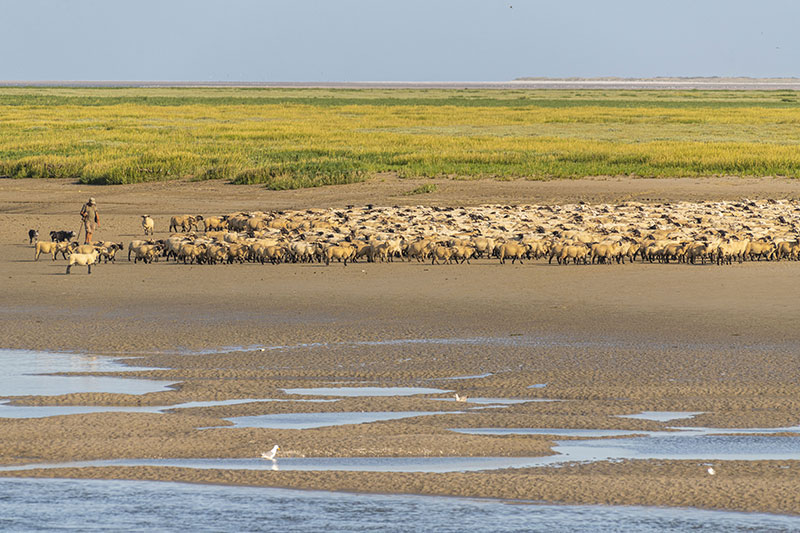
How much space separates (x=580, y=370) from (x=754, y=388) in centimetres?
181

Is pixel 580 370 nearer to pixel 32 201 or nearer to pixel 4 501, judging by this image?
pixel 4 501

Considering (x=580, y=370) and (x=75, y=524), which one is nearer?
(x=75, y=524)

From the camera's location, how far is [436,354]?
13812 millimetres

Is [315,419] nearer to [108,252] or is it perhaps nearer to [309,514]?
[309,514]

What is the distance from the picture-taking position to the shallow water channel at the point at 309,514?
295 inches

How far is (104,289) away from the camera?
20.0 metres

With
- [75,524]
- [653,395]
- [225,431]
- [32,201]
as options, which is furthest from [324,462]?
[32,201]

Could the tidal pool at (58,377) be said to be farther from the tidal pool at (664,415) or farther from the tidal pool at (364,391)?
the tidal pool at (664,415)

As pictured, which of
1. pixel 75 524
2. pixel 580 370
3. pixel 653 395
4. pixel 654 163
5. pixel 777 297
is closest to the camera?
pixel 75 524

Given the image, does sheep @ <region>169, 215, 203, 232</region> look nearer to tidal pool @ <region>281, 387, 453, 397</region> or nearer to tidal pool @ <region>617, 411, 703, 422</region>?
tidal pool @ <region>281, 387, 453, 397</region>

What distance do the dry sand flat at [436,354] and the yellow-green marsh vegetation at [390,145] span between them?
764 inches

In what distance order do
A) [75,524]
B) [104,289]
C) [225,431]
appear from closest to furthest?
1. [75,524]
2. [225,431]
3. [104,289]

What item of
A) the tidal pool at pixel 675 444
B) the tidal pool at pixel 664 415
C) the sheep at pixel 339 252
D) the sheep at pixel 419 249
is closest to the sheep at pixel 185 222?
the sheep at pixel 339 252

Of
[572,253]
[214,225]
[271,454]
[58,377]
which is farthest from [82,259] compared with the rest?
[271,454]
